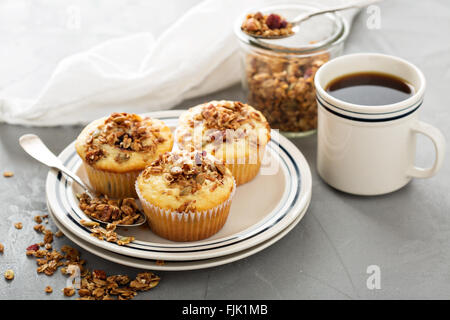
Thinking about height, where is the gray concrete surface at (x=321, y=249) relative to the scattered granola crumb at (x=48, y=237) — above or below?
below

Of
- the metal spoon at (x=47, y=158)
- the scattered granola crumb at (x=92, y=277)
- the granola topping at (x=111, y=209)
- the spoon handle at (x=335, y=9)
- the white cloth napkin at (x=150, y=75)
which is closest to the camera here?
the scattered granola crumb at (x=92, y=277)

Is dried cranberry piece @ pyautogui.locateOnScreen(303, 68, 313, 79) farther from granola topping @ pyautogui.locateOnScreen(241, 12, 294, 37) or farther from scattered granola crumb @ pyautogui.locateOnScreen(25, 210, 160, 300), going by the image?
scattered granola crumb @ pyautogui.locateOnScreen(25, 210, 160, 300)

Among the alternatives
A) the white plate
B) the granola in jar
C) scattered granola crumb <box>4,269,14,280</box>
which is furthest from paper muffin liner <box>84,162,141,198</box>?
the granola in jar

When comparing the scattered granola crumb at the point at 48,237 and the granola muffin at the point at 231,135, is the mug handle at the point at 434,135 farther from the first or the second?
the scattered granola crumb at the point at 48,237

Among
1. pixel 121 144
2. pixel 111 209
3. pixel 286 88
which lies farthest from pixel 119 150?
pixel 286 88

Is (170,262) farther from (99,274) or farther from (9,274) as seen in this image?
(9,274)

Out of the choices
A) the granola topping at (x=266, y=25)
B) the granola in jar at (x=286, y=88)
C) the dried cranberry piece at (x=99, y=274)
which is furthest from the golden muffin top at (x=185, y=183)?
the granola topping at (x=266, y=25)

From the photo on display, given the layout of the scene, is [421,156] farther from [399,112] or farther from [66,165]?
[66,165]

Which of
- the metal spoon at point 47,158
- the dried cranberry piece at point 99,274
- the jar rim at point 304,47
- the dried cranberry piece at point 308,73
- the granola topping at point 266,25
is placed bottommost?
the dried cranberry piece at point 99,274
